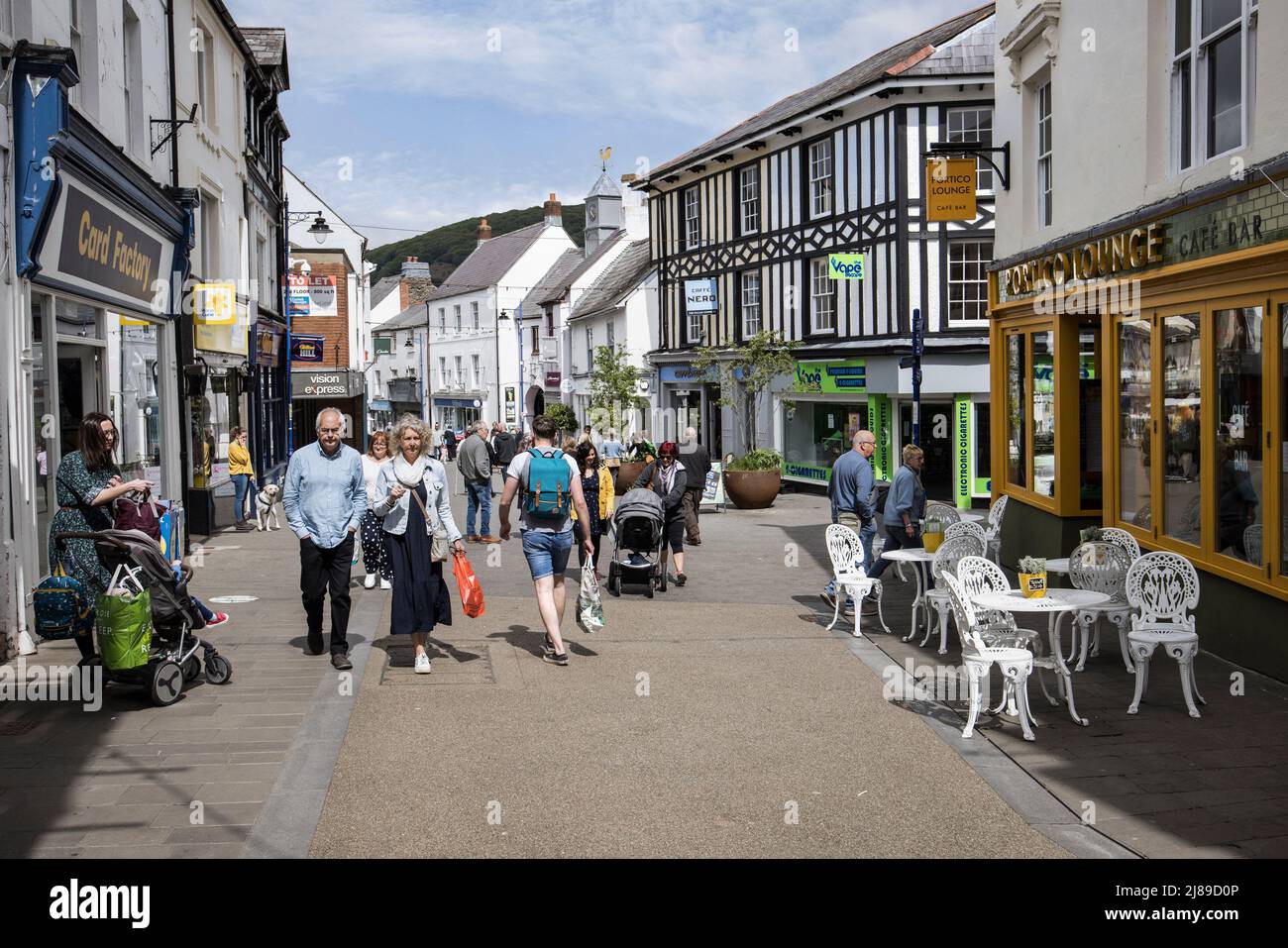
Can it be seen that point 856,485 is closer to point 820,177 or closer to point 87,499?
point 87,499

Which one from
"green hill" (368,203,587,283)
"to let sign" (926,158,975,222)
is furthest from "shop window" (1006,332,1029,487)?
"green hill" (368,203,587,283)

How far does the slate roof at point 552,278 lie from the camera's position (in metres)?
59.2

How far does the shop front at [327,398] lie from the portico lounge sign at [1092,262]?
26.7 meters

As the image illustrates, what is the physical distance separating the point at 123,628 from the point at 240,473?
12902mm

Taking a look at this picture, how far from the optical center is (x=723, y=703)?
329 inches

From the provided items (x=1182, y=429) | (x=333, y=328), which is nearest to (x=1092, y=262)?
(x=1182, y=429)

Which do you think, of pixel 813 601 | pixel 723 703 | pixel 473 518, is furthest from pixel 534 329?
pixel 723 703

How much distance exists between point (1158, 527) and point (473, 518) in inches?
418

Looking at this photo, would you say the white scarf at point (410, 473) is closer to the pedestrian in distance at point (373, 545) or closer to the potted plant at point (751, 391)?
the pedestrian in distance at point (373, 545)

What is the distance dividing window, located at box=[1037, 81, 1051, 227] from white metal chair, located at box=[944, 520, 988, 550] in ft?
17.6

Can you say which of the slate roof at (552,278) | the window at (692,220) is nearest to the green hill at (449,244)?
the slate roof at (552,278)

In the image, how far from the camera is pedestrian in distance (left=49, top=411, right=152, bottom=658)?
26.5 ft

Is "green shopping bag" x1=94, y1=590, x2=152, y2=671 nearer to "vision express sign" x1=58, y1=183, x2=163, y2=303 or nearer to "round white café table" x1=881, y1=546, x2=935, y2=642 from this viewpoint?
"vision express sign" x1=58, y1=183, x2=163, y2=303
